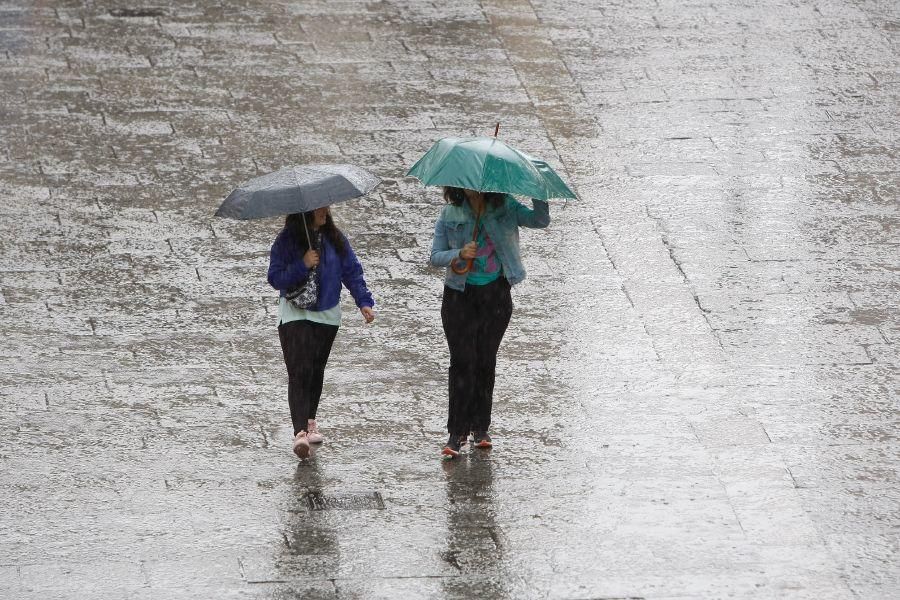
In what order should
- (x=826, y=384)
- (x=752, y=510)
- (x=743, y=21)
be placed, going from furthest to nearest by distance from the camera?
(x=743, y=21) → (x=826, y=384) → (x=752, y=510)

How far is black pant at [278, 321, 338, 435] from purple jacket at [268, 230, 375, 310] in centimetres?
15

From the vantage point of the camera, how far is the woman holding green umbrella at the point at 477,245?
8.00 m

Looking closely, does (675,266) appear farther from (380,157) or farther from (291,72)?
(291,72)

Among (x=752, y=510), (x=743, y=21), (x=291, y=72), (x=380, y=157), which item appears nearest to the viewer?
(x=752, y=510)

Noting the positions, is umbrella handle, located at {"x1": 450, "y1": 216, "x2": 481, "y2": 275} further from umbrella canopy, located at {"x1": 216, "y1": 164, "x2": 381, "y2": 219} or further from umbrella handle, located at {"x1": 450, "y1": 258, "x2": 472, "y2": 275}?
umbrella canopy, located at {"x1": 216, "y1": 164, "x2": 381, "y2": 219}

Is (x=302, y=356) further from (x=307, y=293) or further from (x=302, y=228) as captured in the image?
(x=302, y=228)

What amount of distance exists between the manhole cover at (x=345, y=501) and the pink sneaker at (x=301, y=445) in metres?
0.29

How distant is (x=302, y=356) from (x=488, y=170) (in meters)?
1.44

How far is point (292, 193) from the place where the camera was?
26.3 ft

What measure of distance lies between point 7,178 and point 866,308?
663cm

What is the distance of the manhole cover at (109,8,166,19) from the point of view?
15.9 metres

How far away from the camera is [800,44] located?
15422 millimetres

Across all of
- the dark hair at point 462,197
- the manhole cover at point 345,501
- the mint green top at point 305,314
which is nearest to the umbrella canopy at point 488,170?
the dark hair at point 462,197

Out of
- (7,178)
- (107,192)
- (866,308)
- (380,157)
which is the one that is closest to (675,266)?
(866,308)
